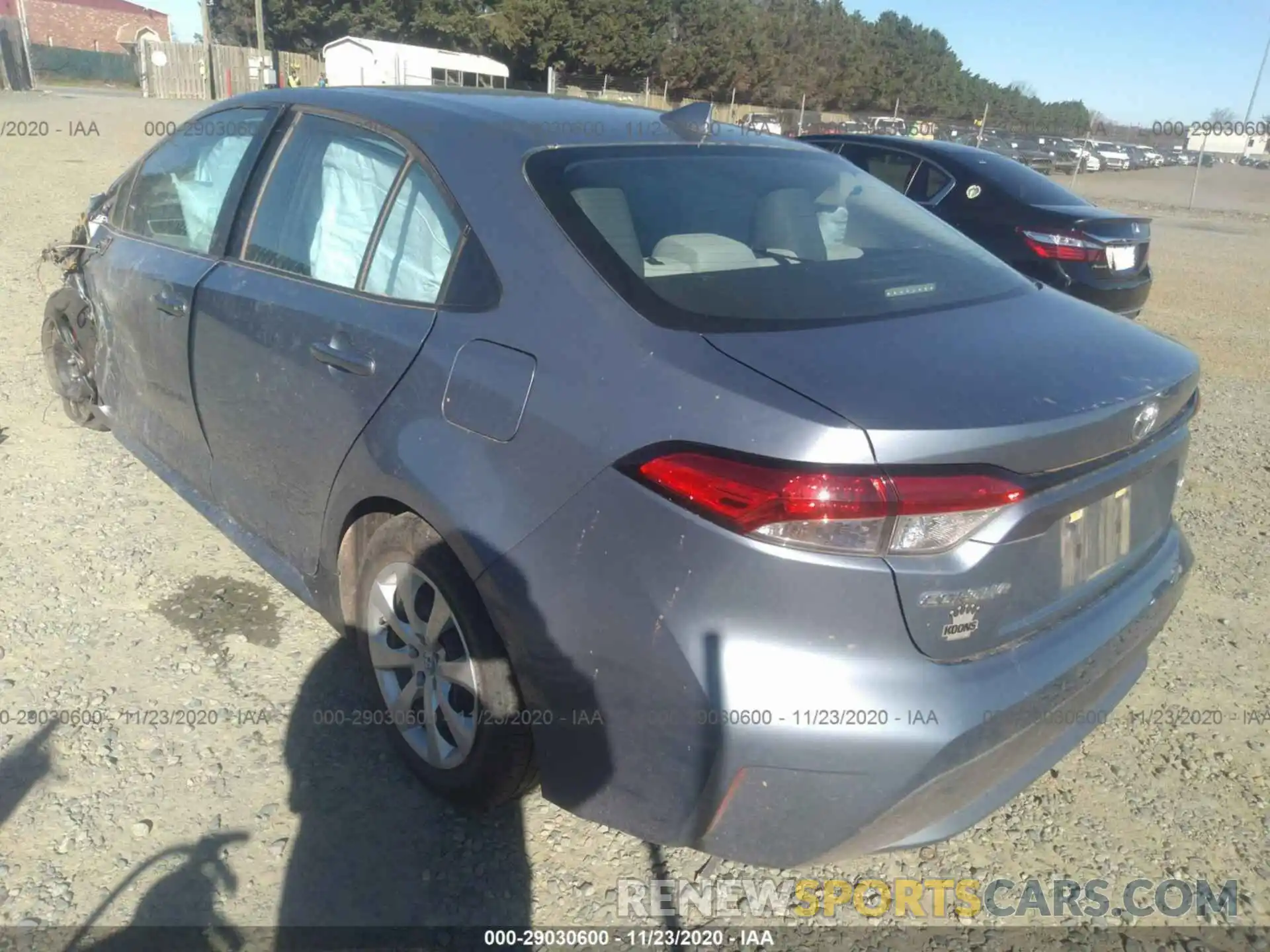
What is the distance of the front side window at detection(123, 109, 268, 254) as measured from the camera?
3320 millimetres

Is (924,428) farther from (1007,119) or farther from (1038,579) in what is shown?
(1007,119)

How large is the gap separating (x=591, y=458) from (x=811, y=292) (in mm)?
688

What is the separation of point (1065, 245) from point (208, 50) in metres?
42.5

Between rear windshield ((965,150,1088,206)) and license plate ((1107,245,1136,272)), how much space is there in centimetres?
57

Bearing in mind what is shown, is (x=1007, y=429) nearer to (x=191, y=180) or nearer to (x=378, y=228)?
(x=378, y=228)

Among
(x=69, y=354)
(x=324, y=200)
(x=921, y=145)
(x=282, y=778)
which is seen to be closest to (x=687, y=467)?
(x=282, y=778)

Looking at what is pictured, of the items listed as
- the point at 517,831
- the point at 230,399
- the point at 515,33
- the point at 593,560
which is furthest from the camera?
the point at 515,33

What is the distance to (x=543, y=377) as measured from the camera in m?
2.03

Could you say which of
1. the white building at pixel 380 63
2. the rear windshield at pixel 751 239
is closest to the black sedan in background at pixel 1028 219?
the rear windshield at pixel 751 239

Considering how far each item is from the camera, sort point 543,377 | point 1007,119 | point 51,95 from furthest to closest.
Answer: point 1007,119 → point 51,95 → point 543,377

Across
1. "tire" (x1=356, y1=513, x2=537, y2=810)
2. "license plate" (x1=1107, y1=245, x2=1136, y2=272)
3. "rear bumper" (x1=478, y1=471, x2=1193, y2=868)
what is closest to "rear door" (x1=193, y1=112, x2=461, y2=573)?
"tire" (x1=356, y1=513, x2=537, y2=810)

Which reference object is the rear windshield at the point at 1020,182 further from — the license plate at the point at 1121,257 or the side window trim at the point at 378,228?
the side window trim at the point at 378,228

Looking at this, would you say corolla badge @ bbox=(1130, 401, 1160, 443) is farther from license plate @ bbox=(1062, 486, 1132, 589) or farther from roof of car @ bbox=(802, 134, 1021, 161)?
roof of car @ bbox=(802, 134, 1021, 161)

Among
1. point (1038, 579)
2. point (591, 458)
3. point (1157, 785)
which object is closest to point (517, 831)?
point (591, 458)
